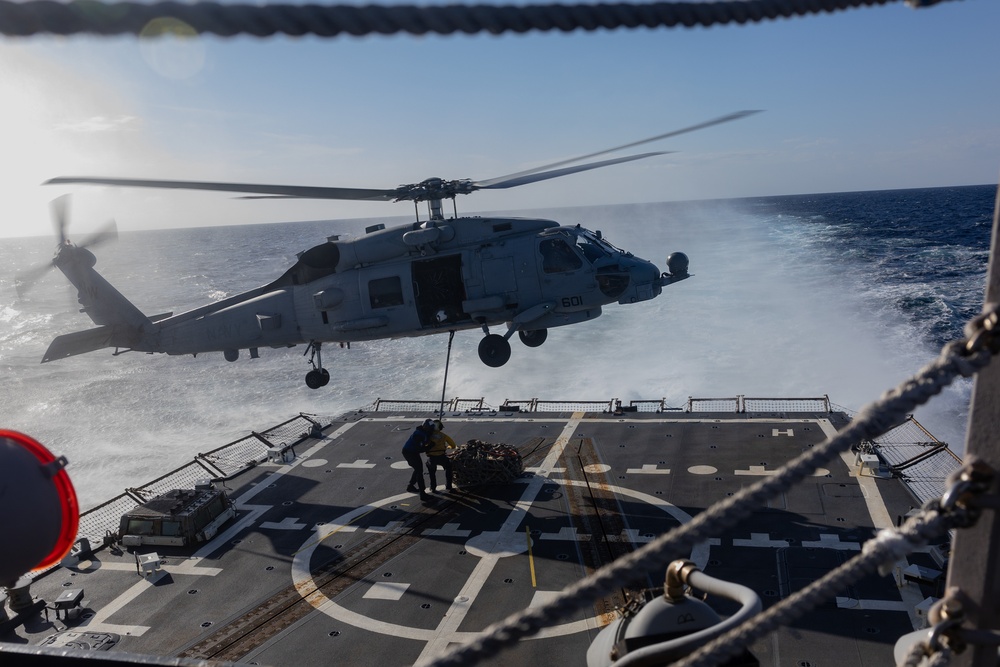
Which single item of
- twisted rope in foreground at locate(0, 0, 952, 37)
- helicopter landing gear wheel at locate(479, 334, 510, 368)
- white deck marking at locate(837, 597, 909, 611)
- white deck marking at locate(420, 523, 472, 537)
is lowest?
white deck marking at locate(420, 523, 472, 537)

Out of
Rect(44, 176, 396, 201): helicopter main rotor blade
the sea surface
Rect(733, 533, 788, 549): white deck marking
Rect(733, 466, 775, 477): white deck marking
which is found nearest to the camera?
Rect(44, 176, 396, 201): helicopter main rotor blade

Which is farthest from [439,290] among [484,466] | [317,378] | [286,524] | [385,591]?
[286,524]

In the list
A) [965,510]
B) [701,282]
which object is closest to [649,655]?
[965,510]

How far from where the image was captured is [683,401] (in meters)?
32.9

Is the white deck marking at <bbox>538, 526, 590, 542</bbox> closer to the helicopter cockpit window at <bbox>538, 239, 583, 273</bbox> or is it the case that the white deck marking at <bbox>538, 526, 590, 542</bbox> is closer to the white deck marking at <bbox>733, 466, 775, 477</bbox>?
the white deck marking at <bbox>733, 466, 775, 477</bbox>

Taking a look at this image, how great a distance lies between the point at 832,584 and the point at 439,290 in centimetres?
1318

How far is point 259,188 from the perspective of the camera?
397 inches

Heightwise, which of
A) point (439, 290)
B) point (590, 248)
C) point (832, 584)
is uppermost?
point (590, 248)

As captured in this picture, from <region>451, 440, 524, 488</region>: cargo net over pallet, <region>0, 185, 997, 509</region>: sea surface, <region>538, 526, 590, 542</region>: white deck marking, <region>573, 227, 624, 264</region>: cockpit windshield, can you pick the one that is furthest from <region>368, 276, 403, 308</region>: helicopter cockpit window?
<region>0, 185, 997, 509</region>: sea surface

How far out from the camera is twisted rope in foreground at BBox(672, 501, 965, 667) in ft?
5.72

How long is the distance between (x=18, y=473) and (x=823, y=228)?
89.2 metres

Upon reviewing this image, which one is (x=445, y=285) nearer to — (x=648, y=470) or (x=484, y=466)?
(x=484, y=466)

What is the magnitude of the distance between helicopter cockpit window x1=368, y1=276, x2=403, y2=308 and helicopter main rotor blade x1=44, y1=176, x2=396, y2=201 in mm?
2192

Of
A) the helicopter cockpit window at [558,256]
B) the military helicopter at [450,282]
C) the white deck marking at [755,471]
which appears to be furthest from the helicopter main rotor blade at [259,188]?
the white deck marking at [755,471]
